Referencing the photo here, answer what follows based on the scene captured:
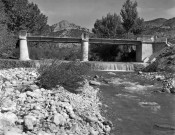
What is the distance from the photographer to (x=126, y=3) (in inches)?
2140

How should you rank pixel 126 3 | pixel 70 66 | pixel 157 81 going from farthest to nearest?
pixel 126 3 → pixel 157 81 → pixel 70 66

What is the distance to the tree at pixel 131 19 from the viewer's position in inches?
2060

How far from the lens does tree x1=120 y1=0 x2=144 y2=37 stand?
2060 inches

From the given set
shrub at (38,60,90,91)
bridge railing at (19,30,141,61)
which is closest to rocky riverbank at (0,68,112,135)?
shrub at (38,60,90,91)

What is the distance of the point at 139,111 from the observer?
1278 centimetres

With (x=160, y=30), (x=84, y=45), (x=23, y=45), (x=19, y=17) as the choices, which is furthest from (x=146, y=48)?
(x=160, y=30)

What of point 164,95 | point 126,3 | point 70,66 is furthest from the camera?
point 126,3

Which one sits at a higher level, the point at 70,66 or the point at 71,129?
the point at 70,66

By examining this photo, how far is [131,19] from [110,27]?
545 centimetres

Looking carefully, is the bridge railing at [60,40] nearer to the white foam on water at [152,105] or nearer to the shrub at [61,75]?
the shrub at [61,75]

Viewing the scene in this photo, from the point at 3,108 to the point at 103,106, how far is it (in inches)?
236

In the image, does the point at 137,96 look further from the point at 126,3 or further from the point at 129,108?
the point at 126,3

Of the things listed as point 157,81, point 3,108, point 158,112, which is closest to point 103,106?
point 158,112

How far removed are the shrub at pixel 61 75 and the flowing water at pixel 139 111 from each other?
2.02 metres
